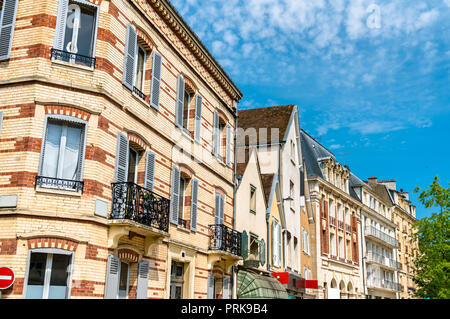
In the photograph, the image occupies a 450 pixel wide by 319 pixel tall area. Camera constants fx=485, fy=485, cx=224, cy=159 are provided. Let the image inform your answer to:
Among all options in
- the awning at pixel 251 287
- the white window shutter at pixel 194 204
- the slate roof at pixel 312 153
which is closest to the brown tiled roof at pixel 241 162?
the awning at pixel 251 287

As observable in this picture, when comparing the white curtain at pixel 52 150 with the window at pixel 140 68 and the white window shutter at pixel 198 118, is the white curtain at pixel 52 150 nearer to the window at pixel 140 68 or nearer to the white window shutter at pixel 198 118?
the window at pixel 140 68

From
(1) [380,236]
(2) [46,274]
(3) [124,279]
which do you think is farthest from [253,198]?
(1) [380,236]

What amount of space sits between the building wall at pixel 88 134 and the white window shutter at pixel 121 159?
197 mm

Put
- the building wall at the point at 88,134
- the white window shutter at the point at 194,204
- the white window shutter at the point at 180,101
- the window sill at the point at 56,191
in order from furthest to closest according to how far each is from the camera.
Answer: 1. the white window shutter at the point at 194,204
2. the white window shutter at the point at 180,101
3. the window sill at the point at 56,191
4. the building wall at the point at 88,134

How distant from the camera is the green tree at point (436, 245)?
28.0 meters

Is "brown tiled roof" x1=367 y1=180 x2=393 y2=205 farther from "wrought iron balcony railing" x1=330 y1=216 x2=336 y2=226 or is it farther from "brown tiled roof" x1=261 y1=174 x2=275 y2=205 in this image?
"brown tiled roof" x1=261 y1=174 x2=275 y2=205

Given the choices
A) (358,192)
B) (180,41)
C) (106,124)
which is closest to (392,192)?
(358,192)

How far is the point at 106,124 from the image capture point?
12.1m

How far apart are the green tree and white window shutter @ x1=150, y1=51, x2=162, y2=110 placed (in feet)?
68.8

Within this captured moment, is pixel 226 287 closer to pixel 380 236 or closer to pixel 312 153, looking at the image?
pixel 312 153

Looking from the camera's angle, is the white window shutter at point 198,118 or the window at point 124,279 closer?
the window at point 124,279

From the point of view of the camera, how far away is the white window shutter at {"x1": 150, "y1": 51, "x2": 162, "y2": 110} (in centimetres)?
1458

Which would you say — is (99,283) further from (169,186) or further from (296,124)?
(296,124)
